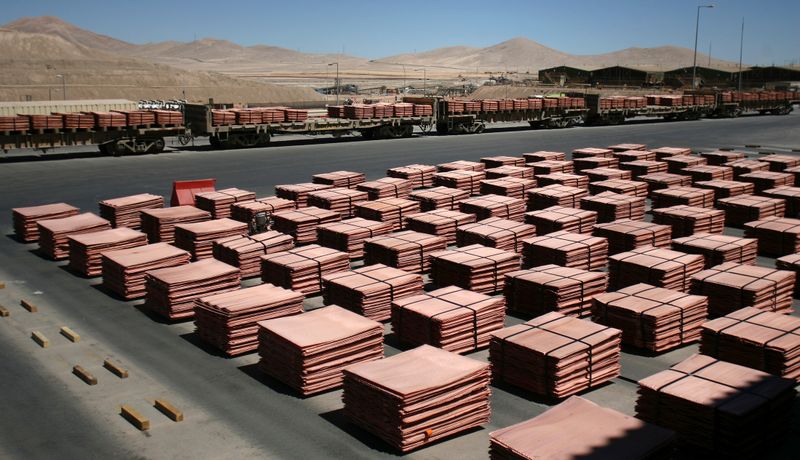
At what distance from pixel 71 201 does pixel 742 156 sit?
97.7 ft

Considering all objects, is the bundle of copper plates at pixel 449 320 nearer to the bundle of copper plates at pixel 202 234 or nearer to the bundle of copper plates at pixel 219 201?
the bundle of copper plates at pixel 202 234

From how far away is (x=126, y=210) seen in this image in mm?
23500

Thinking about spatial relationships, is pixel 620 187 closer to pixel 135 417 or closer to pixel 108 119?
pixel 135 417

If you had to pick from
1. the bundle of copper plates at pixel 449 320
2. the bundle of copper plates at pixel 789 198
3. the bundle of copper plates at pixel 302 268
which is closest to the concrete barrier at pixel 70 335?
the bundle of copper plates at pixel 302 268

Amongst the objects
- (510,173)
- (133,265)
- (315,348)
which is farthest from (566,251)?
(510,173)

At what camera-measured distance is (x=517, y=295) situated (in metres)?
16.4

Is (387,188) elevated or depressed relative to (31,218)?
elevated

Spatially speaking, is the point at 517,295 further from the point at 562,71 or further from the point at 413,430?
the point at 562,71

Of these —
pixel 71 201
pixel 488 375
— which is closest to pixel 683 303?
pixel 488 375

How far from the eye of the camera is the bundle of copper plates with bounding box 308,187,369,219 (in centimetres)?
2494

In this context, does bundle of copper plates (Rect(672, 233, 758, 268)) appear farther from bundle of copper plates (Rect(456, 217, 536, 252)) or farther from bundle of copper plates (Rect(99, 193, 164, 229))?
bundle of copper plates (Rect(99, 193, 164, 229))

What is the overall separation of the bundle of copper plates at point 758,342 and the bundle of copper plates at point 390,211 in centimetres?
1161

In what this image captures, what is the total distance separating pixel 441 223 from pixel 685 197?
8.98m

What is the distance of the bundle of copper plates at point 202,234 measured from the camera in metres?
20.1
